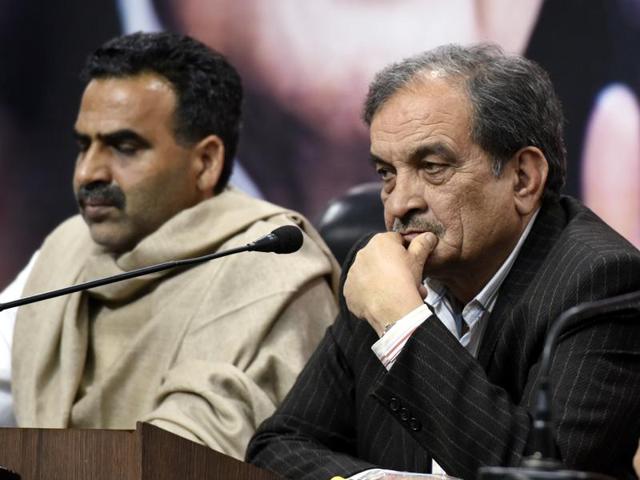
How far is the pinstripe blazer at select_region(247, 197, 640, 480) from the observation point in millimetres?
2410

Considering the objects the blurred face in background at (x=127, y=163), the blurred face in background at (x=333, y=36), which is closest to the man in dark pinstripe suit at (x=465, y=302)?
the blurred face in background at (x=127, y=163)

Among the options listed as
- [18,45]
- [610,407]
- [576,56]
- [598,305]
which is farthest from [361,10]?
[598,305]

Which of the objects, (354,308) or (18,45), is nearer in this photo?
(354,308)

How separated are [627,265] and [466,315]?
381 millimetres

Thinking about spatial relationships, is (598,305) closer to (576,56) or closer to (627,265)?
(627,265)

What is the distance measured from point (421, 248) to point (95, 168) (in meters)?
1.37

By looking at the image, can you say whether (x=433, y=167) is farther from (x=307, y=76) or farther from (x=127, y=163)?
(x=307, y=76)

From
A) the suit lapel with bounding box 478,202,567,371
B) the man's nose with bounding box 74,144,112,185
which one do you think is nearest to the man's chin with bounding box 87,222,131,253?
the man's nose with bounding box 74,144,112,185

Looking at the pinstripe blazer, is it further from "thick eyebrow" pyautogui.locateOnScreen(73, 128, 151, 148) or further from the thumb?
"thick eyebrow" pyautogui.locateOnScreen(73, 128, 151, 148)

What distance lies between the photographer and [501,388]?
2.45 meters

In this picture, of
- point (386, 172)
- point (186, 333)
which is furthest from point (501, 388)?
point (186, 333)

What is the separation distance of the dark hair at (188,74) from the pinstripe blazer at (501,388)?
1.20m

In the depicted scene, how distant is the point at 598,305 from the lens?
73.7 inches

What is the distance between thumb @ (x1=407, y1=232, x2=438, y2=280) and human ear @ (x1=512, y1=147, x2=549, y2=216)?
0.67 ft
